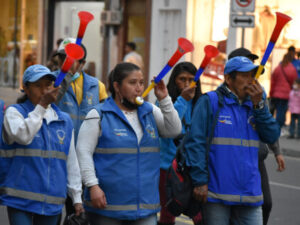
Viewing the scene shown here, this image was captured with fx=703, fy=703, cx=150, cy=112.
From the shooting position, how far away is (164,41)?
64.7 feet

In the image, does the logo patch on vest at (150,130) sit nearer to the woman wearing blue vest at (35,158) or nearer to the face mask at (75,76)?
the woman wearing blue vest at (35,158)

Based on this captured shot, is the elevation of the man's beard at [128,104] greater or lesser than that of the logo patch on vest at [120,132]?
greater

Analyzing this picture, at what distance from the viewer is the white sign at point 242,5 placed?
13.7 meters

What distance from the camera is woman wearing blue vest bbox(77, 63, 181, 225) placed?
452 centimetres

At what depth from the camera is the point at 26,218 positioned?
443 centimetres

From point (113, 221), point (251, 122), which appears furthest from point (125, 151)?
point (251, 122)

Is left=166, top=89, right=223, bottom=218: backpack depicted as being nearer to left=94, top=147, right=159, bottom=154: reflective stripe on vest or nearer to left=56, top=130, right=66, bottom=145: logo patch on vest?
left=94, top=147, right=159, bottom=154: reflective stripe on vest

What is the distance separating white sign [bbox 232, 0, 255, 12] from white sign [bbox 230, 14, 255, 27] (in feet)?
0.39

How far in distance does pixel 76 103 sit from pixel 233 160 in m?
1.87

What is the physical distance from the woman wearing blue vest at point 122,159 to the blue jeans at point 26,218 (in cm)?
28

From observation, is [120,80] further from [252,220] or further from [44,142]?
[252,220]

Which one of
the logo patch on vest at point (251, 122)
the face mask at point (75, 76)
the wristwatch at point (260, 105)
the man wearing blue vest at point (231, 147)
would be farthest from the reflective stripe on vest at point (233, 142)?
the face mask at point (75, 76)

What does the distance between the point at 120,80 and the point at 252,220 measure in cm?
136

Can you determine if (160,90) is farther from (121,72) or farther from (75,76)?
(75,76)
